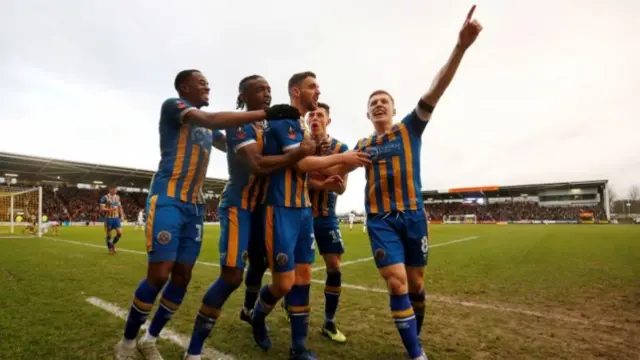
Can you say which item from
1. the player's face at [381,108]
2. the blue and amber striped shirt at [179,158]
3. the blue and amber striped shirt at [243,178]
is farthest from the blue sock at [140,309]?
the player's face at [381,108]

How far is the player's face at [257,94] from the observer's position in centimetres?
351

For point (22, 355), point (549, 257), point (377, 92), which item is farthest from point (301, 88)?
point (549, 257)

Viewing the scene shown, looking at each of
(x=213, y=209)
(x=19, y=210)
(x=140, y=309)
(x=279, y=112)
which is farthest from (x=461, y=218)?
(x=140, y=309)

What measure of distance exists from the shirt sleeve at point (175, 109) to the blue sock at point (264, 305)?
1.72 meters

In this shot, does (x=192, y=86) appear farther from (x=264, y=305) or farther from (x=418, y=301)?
(x=418, y=301)

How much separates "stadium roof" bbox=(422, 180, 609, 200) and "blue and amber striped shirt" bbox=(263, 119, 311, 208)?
72974 mm

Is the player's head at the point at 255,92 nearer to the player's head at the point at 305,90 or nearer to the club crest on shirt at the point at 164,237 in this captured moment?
the player's head at the point at 305,90

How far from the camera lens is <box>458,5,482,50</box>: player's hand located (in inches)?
115

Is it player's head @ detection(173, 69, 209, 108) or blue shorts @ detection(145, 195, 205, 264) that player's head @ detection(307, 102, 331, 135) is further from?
blue shorts @ detection(145, 195, 205, 264)

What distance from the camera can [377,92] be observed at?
373 cm

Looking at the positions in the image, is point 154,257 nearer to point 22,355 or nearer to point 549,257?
point 22,355

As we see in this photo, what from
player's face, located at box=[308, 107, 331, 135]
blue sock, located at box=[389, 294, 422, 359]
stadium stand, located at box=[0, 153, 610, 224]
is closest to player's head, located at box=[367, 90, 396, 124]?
player's face, located at box=[308, 107, 331, 135]

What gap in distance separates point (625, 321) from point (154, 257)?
5.17 metres

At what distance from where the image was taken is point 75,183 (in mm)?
49844
